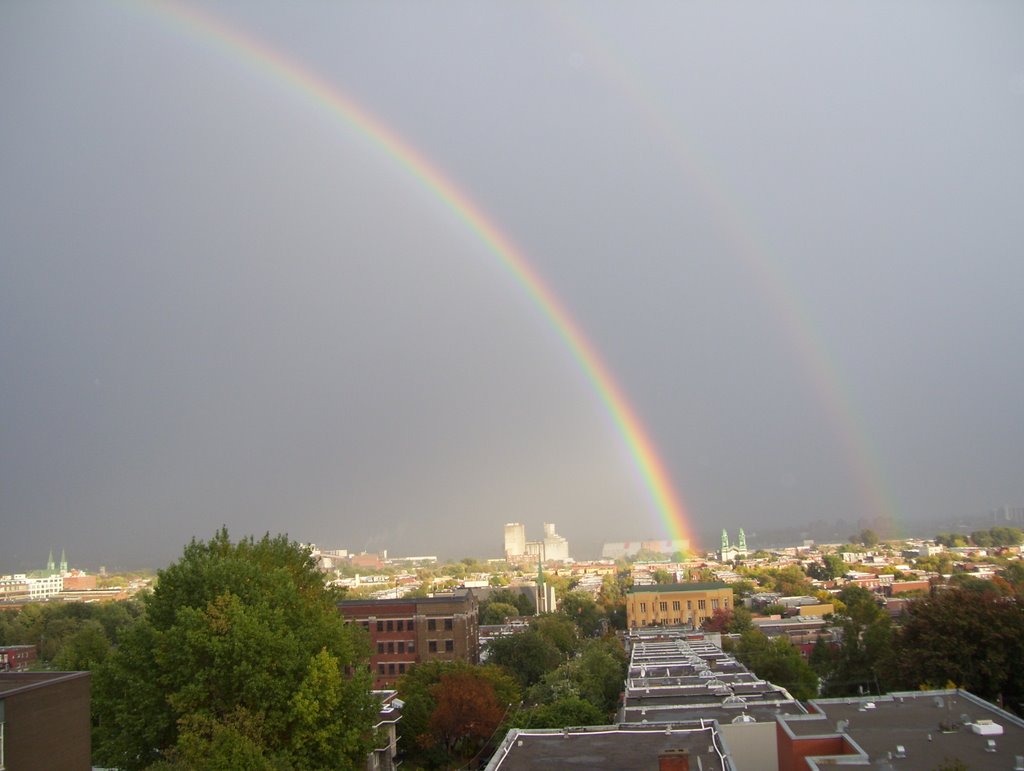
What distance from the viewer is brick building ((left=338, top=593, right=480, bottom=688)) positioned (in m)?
57.8

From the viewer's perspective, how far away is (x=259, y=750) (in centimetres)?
2019

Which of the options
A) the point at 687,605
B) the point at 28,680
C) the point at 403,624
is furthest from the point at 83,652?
the point at 687,605

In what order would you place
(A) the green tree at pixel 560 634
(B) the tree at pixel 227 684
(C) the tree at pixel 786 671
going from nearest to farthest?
(B) the tree at pixel 227 684, (C) the tree at pixel 786 671, (A) the green tree at pixel 560 634

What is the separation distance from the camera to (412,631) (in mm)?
58438

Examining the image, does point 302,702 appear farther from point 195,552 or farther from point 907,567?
point 907,567

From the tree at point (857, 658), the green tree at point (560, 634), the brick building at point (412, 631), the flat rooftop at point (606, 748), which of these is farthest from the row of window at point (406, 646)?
the flat rooftop at point (606, 748)

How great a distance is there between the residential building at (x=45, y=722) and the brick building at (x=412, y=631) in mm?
39936

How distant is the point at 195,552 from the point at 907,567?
5846 inches

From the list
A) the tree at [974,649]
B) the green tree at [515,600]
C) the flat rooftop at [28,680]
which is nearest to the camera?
the flat rooftop at [28,680]

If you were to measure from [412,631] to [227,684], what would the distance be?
37.0 meters

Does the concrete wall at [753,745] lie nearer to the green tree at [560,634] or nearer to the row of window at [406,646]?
the row of window at [406,646]

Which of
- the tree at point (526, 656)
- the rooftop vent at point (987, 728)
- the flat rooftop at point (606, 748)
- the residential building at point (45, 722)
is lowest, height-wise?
the tree at point (526, 656)

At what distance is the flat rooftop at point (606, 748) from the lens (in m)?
16.9

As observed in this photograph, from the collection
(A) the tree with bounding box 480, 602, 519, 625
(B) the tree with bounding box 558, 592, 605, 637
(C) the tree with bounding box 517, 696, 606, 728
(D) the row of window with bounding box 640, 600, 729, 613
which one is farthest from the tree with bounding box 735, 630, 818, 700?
(A) the tree with bounding box 480, 602, 519, 625
